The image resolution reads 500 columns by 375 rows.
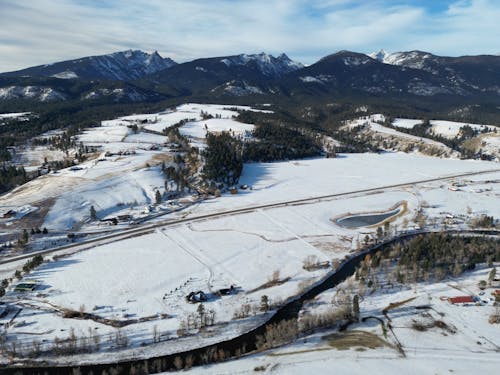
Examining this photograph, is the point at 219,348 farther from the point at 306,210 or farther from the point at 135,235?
the point at 306,210

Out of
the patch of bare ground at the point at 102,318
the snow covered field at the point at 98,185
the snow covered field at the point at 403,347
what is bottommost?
the snow covered field at the point at 403,347

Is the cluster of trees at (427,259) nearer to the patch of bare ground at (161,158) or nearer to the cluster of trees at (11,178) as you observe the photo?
the patch of bare ground at (161,158)

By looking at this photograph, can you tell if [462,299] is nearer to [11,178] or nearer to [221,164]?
[221,164]

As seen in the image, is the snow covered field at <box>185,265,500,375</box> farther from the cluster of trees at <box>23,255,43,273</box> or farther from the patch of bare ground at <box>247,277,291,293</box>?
the cluster of trees at <box>23,255,43,273</box>

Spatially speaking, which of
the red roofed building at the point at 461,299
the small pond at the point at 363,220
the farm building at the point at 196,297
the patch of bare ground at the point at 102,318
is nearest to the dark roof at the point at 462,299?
the red roofed building at the point at 461,299

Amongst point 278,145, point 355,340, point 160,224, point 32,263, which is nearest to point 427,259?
point 355,340
